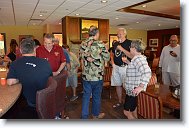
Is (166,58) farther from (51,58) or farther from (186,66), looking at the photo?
(186,66)

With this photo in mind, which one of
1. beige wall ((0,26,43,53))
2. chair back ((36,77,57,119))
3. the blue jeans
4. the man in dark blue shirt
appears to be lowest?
the blue jeans

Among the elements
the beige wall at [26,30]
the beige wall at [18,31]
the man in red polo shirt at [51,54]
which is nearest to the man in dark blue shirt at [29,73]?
the man in red polo shirt at [51,54]

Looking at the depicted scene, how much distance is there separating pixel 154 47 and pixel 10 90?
9786mm

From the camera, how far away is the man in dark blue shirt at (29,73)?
5.22ft

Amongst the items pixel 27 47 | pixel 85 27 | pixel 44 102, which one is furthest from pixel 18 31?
pixel 44 102

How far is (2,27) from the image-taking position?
745 centimetres

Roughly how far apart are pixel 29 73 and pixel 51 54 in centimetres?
88

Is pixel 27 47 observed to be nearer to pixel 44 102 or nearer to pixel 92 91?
pixel 44 102

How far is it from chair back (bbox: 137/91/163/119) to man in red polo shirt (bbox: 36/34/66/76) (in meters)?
1.15

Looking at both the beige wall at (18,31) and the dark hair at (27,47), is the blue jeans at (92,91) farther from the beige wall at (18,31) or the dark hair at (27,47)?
the beige wall at (18,31)

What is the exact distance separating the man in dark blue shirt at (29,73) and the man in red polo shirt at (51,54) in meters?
0.71

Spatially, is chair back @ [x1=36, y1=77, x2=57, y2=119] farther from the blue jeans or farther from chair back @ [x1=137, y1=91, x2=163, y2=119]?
the blue jeans

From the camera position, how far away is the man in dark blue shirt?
1.59 meters

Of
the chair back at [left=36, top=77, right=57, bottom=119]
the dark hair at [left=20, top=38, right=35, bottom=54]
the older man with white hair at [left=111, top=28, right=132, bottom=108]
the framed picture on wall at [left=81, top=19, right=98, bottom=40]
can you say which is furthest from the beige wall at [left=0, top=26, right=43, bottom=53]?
the chair back at [left=36, top=77, right=57, bottom=119]
